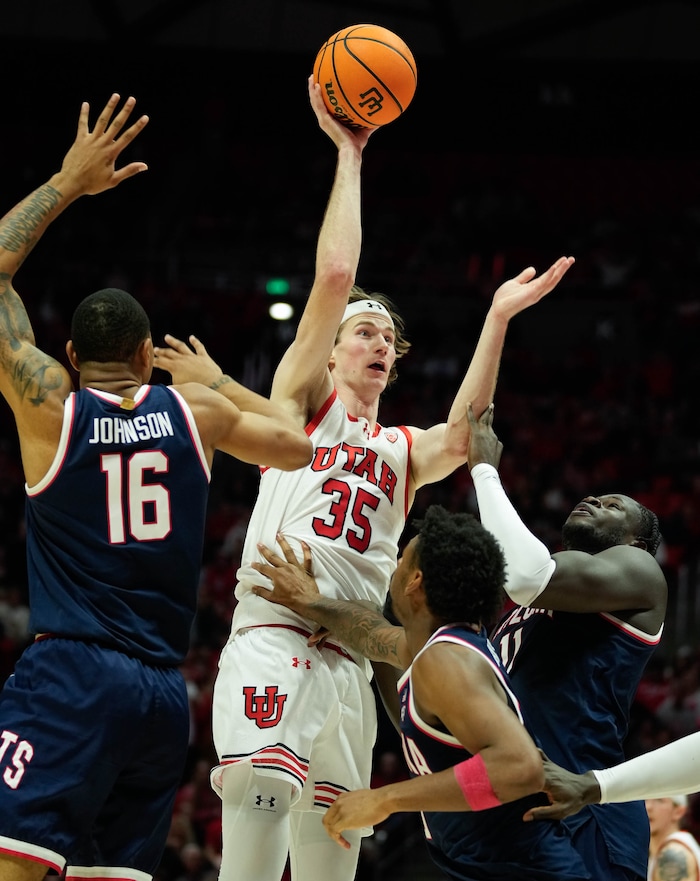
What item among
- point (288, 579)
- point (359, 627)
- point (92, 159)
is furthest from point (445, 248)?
point (92, 159)

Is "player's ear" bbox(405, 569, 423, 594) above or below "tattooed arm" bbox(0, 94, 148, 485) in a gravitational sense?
below

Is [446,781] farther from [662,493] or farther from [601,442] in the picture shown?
[601,442]

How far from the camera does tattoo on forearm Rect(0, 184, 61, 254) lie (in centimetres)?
422

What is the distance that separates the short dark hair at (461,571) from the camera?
4012 millimetres

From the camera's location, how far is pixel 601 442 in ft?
55.8

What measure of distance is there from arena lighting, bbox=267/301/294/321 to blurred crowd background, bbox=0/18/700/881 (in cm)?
20

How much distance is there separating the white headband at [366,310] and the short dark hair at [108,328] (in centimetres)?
181

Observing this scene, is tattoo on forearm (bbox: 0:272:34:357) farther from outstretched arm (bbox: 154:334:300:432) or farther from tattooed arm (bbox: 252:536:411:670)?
tattooed arm (bbox: 252:536:411:670)

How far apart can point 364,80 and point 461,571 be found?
259 centimetres

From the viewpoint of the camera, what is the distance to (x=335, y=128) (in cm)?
552

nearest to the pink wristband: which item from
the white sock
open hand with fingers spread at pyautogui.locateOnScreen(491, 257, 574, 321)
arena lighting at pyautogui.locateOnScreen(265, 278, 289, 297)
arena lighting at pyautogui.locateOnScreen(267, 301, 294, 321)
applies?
the white sock

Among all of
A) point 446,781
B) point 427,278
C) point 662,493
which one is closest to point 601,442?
point 662,493

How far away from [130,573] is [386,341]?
2.22m

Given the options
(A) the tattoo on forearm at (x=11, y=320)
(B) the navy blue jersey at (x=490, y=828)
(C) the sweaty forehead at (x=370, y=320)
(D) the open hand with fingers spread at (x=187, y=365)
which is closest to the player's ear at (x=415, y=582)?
(B) the navy blue jersey at (x=490, y=828)
